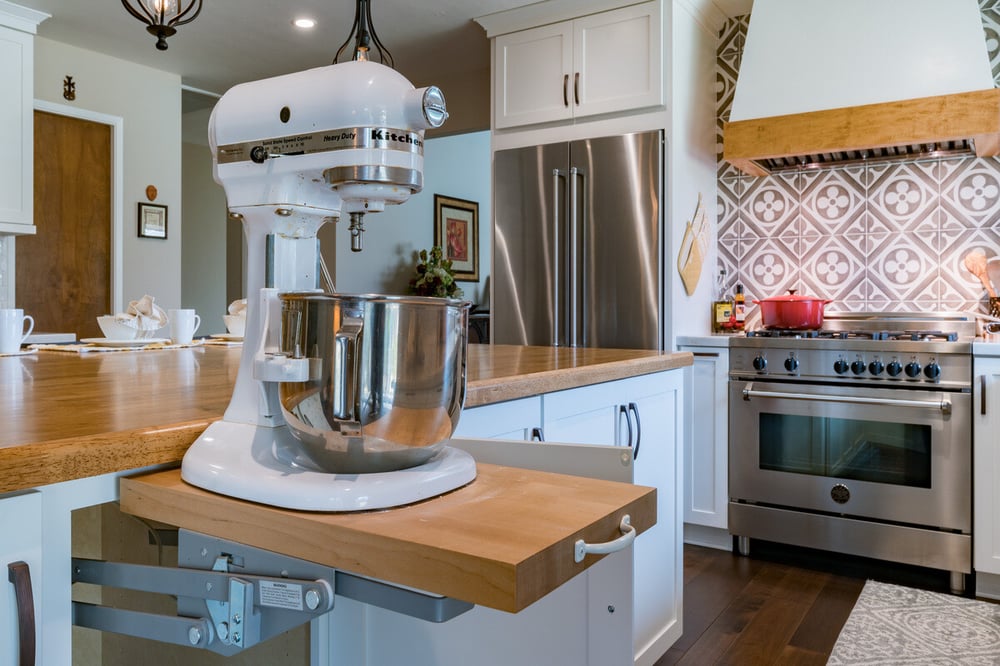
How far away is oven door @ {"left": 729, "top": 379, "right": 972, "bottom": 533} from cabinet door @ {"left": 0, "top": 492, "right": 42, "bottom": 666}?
2730mm

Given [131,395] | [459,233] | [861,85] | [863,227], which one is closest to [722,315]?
[863,227]

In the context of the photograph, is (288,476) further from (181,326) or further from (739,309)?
(739,309)

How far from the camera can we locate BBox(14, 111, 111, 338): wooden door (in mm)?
4168

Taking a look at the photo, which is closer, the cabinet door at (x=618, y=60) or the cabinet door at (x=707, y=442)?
the cabinet door at (x=707, y=442)

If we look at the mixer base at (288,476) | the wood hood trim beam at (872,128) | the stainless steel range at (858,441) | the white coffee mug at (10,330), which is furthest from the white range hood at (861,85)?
the mixer base at (288,476)

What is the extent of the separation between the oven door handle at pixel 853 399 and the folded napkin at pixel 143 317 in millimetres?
2176

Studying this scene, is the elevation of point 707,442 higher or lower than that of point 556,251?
lower

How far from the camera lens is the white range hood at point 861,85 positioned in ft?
9.36

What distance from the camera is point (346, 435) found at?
0.68 meters

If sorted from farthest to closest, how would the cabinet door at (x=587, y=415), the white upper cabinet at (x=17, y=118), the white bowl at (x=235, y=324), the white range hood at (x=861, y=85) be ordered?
the white upper cabinet at (x=17, y=118)
the white range hood at (x=861, y=85)
the white bowl at (x=235, y=324)
the cabinet door at (x=587, y=415)

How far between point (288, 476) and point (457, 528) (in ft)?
0.61

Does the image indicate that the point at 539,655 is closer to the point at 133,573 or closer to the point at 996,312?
the point at 133,573

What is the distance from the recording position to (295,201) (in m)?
0.85

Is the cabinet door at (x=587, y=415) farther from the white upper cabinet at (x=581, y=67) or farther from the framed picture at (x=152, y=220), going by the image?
the framed picture at (x=152, y=220)
